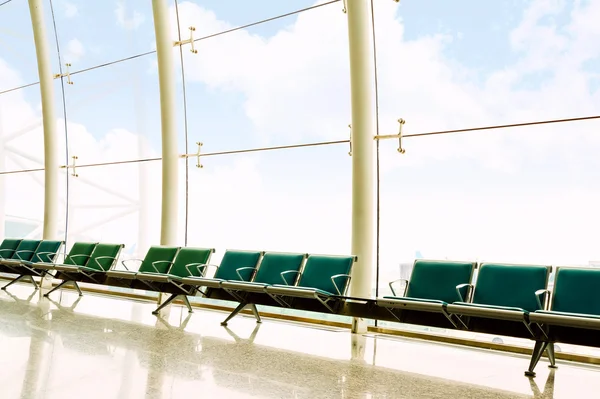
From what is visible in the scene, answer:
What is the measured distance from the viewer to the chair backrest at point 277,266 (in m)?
5.74

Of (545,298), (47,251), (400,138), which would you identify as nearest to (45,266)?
(47,251)

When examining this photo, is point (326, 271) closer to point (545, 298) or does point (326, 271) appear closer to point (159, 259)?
point (545, 298)

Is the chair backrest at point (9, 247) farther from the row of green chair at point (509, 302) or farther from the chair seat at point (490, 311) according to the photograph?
the chair seat at point (490, 311)

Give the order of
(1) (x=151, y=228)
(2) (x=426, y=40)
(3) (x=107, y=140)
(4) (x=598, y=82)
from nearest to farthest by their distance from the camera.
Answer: (4) (x=598, y=82), (2) (x=426, y=40), (1) (x=151, y=228), (3) (x=107, y=140)

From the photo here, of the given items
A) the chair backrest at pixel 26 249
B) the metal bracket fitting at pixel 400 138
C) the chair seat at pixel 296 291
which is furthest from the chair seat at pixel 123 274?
the metal bracket fitting at pixel 400 138

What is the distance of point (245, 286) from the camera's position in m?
5.26

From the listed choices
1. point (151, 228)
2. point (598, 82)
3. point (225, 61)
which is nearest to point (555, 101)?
point (598, 82)

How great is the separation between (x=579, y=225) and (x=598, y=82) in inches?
55.5

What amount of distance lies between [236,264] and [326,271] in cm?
121

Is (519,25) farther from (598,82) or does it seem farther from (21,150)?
(21,150)

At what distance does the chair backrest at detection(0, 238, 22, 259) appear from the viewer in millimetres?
9273

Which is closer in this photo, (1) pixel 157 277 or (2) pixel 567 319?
(2) pixel 567 319

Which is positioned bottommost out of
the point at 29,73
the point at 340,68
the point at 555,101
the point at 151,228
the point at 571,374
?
the point at 571,374

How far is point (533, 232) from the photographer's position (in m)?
5.69
